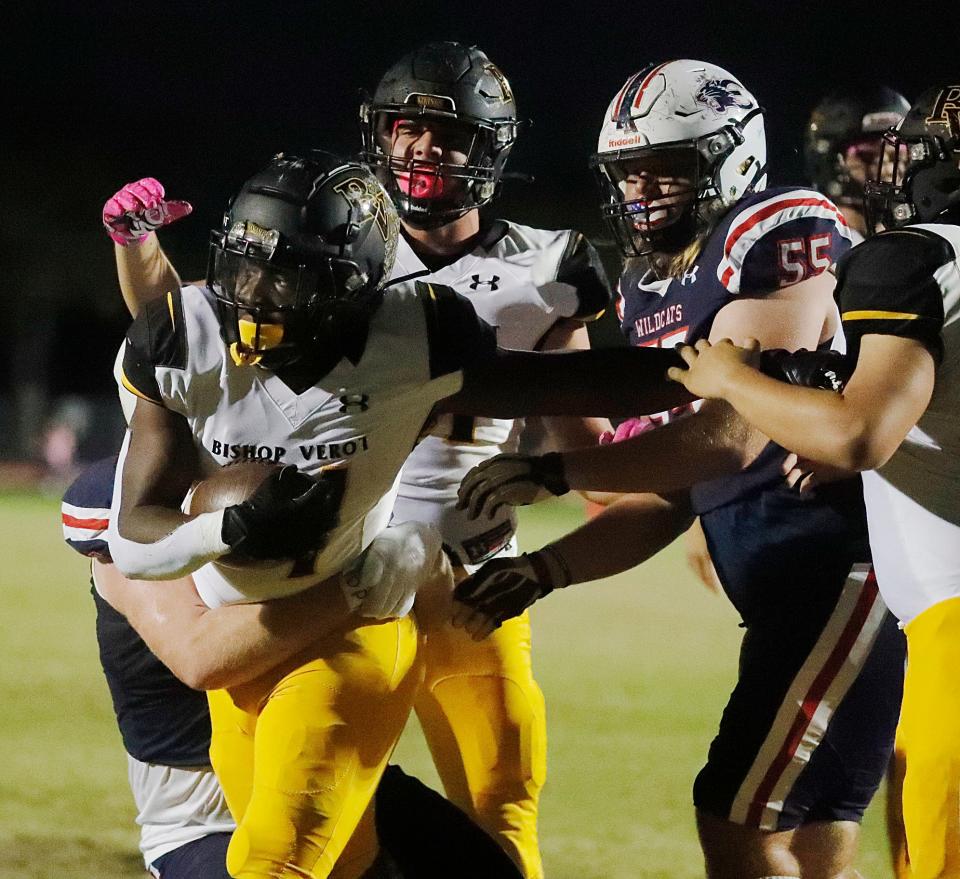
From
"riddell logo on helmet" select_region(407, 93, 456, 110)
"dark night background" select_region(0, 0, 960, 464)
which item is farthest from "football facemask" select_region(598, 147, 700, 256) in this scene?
"dark night background" select_region(0, 0, 960, 464)

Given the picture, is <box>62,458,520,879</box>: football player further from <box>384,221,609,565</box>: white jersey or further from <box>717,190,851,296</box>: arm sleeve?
<box>717,190,851,296</box>: arm sleeve

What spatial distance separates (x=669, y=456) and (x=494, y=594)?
1.23 ft

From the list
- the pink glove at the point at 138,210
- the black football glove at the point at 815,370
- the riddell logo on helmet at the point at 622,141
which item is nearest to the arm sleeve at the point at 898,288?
the black football glove at the point at 815,370

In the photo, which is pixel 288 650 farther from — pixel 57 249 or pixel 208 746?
pixel 57 249

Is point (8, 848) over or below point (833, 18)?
below

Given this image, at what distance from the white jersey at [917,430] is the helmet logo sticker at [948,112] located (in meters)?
0.22

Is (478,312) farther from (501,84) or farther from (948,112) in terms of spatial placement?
(948,112)

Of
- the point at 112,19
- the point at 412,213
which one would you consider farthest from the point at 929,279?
the point at 112,19

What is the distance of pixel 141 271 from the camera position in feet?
11.2

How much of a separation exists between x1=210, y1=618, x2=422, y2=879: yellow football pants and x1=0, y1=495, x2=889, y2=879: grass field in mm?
1073

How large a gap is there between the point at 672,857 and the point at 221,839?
3.92 ft

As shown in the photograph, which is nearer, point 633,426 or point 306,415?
point 306,415

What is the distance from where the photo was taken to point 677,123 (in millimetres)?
2582

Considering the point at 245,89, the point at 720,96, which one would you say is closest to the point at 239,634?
the point at 720,96
